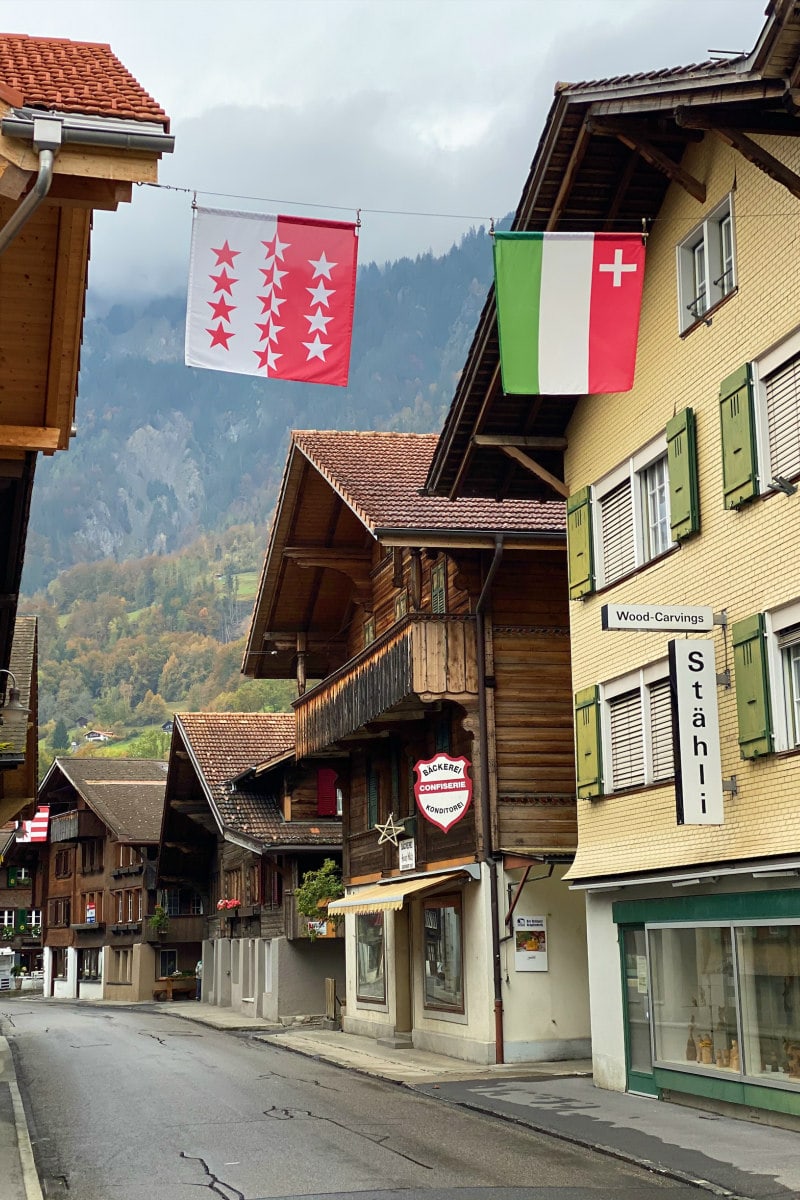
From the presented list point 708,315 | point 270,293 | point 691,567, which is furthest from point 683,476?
point 270,293

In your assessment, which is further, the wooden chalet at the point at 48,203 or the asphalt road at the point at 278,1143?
the asphalt road at the point at 278,1143

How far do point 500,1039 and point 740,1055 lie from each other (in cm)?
739

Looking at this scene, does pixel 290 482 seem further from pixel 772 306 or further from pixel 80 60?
pixel 80 60

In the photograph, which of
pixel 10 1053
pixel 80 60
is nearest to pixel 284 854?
pixel 10 1053

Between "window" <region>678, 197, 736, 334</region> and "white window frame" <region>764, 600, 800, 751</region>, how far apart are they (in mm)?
3842

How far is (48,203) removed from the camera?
8.55 metres

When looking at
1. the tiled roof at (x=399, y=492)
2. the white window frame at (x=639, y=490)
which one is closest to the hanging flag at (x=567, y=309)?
the white window frame at (x=639, y=490)

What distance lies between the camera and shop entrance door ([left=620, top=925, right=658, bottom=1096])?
58.2ft

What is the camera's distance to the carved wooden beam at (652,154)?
16.5 m

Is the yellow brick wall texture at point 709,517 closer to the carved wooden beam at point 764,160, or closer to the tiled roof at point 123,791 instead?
the carved wooden beam at point 764,160

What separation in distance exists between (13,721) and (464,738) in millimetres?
9000

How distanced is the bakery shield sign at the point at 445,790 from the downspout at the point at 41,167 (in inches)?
616

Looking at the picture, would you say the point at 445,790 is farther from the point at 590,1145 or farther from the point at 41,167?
the point at 41,167

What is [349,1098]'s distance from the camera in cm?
1866
